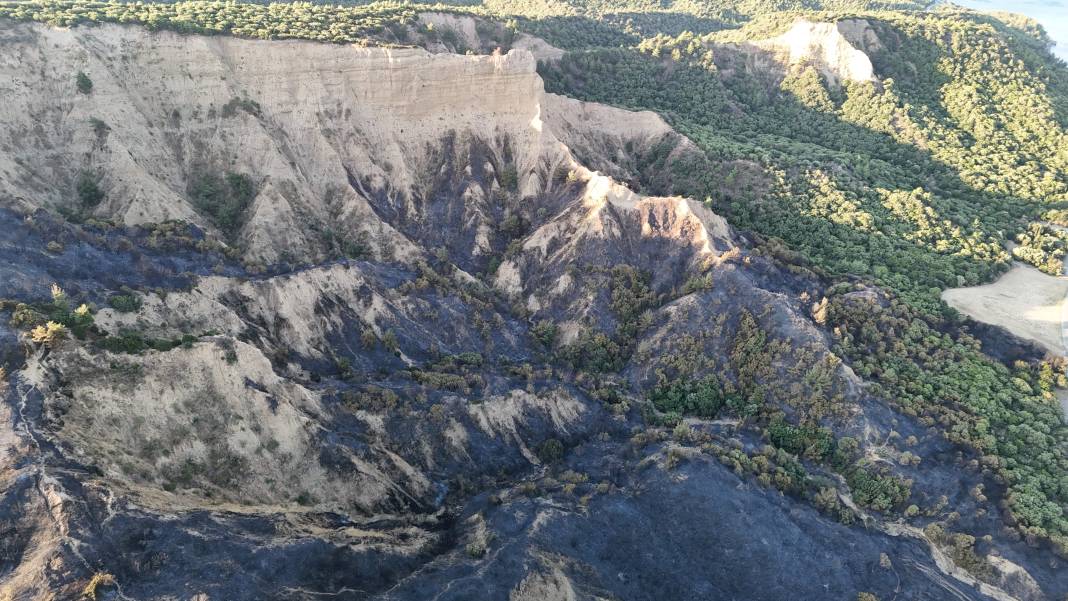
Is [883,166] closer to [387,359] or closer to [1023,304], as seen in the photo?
[1023,304]

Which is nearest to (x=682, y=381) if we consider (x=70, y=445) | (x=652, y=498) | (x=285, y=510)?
(x=652, y=498)

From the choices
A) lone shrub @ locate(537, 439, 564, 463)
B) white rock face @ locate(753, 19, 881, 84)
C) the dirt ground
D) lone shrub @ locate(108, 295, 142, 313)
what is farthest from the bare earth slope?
white rock face @ locate(753, 19, 881, 84)

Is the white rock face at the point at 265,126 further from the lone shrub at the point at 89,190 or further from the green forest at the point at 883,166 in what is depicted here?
the green forest at the point at 883,166

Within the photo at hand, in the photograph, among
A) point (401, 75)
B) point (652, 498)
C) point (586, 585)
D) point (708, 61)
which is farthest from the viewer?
point (708, 61)

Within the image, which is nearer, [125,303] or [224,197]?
[125,303]

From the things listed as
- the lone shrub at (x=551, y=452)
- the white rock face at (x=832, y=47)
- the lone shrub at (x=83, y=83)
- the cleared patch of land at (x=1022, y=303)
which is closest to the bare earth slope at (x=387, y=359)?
the lone shrub at (x=551, y=452)

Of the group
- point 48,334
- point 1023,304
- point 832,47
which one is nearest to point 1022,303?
point 1023,304

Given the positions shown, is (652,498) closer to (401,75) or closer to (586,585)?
(586,585)
